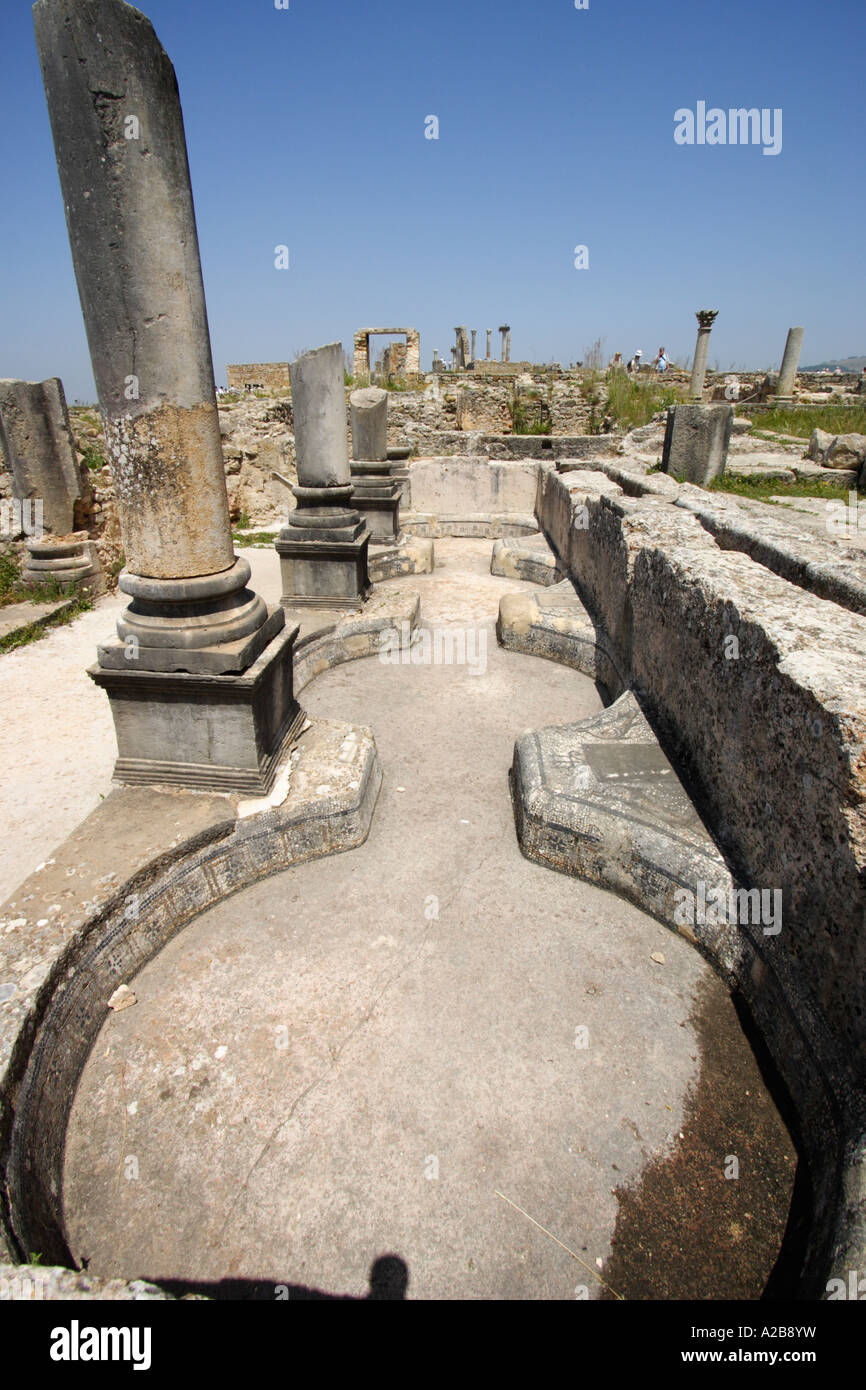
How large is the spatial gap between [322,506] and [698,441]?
603 cm

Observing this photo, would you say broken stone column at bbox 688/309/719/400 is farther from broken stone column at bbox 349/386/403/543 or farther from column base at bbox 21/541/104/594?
column base at bbox 21/541/104/594

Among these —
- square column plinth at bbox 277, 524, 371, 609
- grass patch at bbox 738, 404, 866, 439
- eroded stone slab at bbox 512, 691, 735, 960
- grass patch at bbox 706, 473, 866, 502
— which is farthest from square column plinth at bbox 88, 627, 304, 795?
grass patch at bbox 738, 404, 866, 439

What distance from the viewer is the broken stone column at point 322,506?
601 cm

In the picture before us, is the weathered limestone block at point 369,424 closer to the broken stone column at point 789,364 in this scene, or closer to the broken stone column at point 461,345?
the broken stone column at point 789,364

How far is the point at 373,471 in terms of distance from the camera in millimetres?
9219

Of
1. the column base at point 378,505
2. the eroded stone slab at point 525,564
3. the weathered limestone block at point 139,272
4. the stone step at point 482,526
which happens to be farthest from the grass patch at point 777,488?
the weathered limestone block at point 139,272

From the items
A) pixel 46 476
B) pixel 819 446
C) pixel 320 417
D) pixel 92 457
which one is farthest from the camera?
pixel 819 446

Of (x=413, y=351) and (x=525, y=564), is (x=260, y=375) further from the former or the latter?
(x=525, y=564)

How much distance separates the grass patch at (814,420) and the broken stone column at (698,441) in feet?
20.8

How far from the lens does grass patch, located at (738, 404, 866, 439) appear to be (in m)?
14.1

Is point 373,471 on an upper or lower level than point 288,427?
lower

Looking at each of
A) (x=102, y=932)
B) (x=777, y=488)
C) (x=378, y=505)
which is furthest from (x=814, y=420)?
(x=102, y=932)
